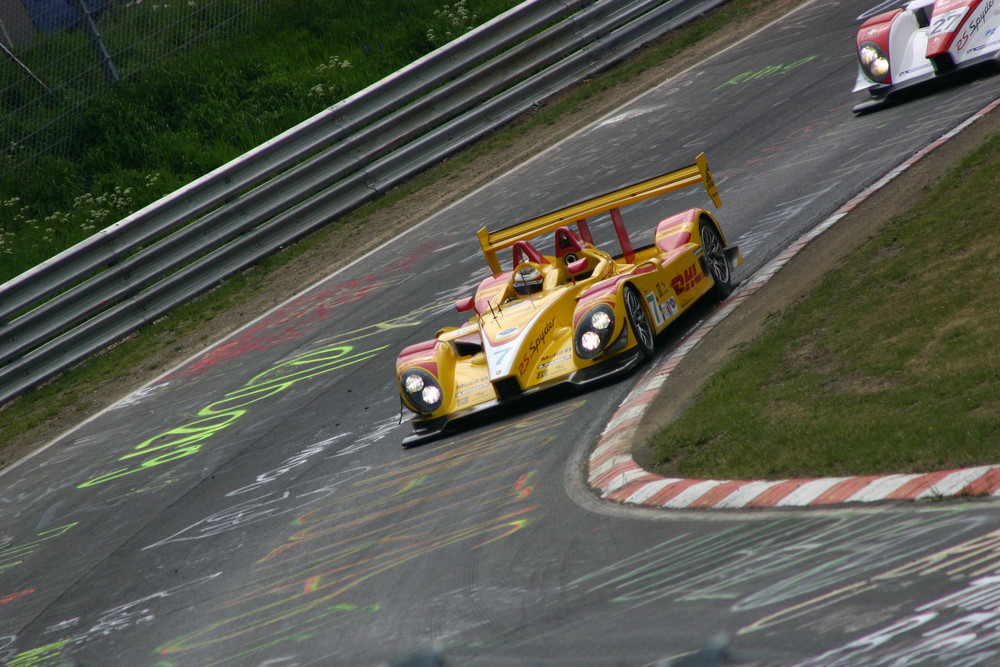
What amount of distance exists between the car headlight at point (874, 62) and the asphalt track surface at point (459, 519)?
44 cm

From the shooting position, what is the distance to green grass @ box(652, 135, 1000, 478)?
5.78m

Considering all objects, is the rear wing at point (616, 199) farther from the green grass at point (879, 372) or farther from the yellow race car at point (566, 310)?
the green grass at point (879, 372)

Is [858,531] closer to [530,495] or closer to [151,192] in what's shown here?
[530,495]

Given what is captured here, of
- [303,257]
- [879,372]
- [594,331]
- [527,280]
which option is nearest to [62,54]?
[303,257]

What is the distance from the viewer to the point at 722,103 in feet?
52.4

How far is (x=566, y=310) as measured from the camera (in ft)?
30.2

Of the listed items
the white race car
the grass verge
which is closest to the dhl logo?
the white race car

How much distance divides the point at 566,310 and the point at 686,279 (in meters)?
1.10

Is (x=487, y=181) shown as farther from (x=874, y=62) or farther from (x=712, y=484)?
(x=712, y=484)

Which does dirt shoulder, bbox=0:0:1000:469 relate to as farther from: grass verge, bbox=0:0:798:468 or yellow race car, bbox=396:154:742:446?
yellow race car, bbox=396:154:742:446

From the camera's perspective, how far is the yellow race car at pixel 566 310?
28.7 ft

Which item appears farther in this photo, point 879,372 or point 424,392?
point 424,392

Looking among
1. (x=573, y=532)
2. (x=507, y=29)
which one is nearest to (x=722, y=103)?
(x=507, y=29)

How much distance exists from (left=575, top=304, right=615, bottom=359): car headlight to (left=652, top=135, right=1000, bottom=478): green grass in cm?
98
